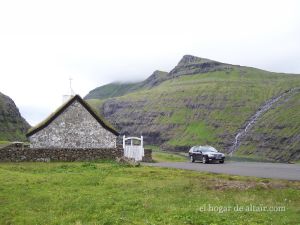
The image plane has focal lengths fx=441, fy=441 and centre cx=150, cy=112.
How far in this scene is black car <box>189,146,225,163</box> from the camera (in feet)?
161

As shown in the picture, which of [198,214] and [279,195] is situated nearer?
[198,214]

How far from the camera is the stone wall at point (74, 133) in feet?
156

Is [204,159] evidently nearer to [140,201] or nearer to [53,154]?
[53,154]

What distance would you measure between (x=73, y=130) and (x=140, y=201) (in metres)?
30.6

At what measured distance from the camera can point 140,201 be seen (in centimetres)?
1892

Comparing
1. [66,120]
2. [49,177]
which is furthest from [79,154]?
[49,177]

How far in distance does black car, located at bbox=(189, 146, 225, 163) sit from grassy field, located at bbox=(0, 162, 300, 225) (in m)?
23.1

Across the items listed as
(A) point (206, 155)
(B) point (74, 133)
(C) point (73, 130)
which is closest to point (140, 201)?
(B) point (74, 133)

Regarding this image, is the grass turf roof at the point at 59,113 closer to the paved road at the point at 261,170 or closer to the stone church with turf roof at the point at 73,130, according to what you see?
the stone church with turf roof at the point at 73,130

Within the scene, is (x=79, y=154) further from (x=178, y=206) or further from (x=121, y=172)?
(x=178, y=206)

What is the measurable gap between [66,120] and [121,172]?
18.9 m

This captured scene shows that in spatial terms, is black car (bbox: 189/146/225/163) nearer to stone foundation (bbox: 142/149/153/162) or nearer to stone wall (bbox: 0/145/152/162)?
stone foundation (bbox: 142/149/153/162)

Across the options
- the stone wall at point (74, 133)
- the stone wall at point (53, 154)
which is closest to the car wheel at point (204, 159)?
the stone wall at point (74, 133)

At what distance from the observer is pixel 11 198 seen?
69.0ft
